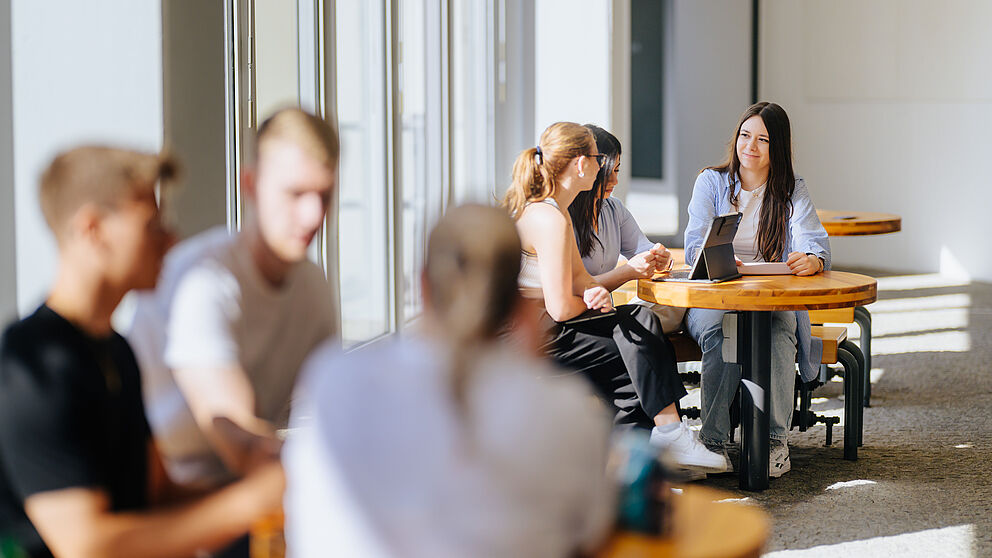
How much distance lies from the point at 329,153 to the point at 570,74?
6585 mm

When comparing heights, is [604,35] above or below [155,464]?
above

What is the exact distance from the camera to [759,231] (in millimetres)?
4254

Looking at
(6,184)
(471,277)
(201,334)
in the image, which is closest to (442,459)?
(471,277)

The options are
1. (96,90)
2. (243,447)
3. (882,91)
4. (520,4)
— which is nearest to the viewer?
→ (243,447)

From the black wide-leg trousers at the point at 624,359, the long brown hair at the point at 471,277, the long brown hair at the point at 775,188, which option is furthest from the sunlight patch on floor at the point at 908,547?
the long brown hair at the point at 471,277

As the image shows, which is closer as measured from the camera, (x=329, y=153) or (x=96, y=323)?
(x=96, y=323)

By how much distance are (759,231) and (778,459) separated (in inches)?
34.8

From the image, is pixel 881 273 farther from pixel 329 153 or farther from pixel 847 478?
pixel 329 153

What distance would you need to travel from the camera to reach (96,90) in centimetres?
282

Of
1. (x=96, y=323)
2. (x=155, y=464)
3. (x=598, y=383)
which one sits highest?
(x=96, y=323)

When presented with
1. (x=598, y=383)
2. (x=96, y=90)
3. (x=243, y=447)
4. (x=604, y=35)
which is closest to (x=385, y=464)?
(x=243, y=447)

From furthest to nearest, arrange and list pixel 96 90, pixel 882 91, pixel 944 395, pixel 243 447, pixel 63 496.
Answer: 1. pixel 882 91
2. pixel 944 395
3. pixel 96 90
4. pixel 243 447
5. pixel 63 496

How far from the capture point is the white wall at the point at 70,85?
2713 millimetres

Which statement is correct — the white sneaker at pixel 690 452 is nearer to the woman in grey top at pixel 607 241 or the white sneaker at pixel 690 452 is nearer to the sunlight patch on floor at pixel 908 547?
the woman in grey top at pixel 607 241
